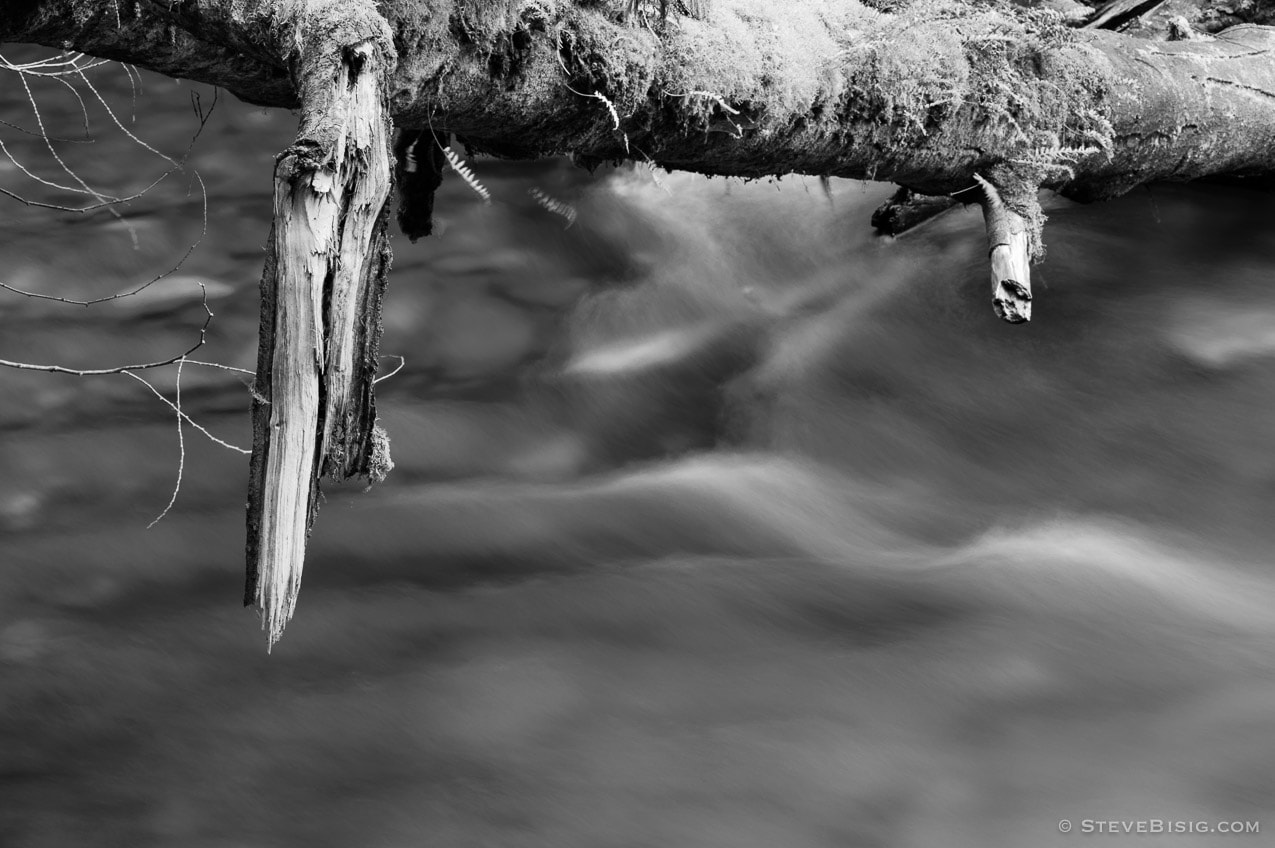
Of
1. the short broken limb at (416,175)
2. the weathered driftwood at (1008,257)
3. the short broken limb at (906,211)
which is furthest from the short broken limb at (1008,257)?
the short broken limb at (416,175)

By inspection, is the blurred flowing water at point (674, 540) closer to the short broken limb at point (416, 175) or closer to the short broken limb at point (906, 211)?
the short broken limb at point (906, 211)

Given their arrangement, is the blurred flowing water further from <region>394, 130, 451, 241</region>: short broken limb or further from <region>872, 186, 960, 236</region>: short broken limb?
<region>394, 130, 451, 241</region>: short broken limb

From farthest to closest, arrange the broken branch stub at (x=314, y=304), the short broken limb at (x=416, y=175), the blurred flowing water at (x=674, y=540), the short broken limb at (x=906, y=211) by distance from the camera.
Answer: the short broken limb at (x=906, y=211)
the blurred flowing water at (x=674, y=540)
the short broken limb at (x=416, y=175)
the broken branch stub at (x=314, y=304)

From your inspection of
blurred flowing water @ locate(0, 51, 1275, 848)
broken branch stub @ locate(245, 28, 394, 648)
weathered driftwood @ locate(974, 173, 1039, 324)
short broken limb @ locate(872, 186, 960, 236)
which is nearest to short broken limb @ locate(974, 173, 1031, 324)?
weathered driftwood @ locate(974, 173, 1039, 324)

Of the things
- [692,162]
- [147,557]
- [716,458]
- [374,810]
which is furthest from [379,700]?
[692,162]

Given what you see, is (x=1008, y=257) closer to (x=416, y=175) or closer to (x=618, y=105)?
(x=618, y=105)

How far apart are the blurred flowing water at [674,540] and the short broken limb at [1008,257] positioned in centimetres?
89

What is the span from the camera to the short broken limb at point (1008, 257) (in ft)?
8.32

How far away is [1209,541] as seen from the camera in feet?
10.6

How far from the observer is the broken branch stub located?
4.68 feet

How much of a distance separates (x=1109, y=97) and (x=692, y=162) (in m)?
1.23

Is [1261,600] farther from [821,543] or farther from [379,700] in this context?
[379,700]

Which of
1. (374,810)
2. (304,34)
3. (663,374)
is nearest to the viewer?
(304,34)

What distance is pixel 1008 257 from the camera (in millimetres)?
2625
